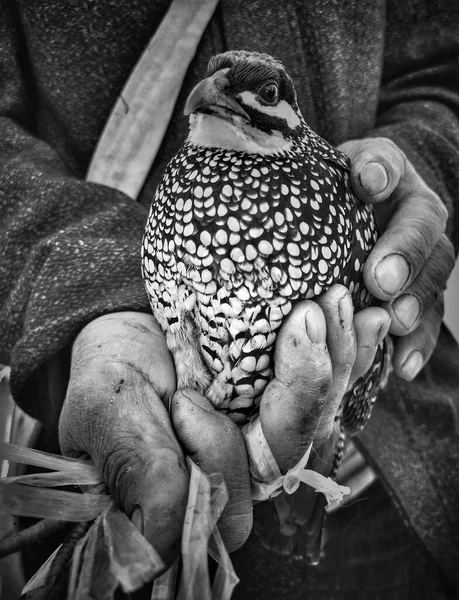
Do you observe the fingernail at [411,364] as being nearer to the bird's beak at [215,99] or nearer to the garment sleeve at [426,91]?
the garment sleeve at [426,91]

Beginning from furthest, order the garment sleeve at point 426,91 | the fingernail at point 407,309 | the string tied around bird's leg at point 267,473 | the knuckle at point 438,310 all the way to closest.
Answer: the garment sleeve at point 426,91 < the knuckle at point 438,310 < the fingernail at point 407,309 < the string tied around bird's leg at point 267,473

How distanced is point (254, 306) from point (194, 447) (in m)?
0.17

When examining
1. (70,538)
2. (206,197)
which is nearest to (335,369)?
(206,197)

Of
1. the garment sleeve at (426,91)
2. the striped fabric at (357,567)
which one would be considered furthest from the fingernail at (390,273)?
the striped fabric at (357,567)

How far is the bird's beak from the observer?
66 centimetres

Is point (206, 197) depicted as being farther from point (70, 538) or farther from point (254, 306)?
point (70, 538)

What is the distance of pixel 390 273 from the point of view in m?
0.75

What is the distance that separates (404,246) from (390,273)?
0.16 ft

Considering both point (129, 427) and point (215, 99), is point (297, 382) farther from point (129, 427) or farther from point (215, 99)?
point (215, 99)

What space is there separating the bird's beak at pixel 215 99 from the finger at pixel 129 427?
0.97 feet

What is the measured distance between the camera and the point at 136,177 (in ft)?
3.34

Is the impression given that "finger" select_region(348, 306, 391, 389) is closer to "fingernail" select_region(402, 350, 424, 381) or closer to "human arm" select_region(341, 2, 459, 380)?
"human arm" select_region(341, 2, 459, 380)

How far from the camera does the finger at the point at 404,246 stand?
756 millimetres

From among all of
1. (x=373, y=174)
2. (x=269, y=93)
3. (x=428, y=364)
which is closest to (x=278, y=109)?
(x=269, y=93)
